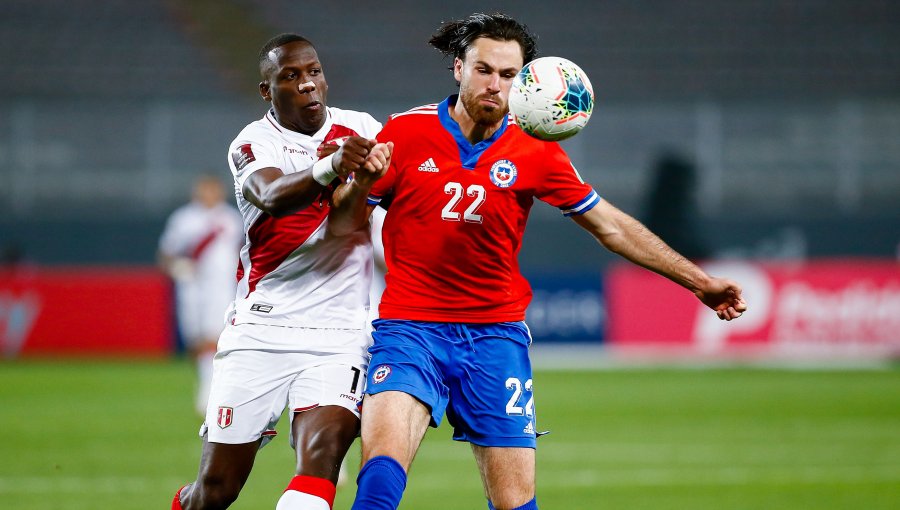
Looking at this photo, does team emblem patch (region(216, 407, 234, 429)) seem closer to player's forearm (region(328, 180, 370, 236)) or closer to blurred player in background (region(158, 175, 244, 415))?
player's forearm (region(328, 180, 370, 236))

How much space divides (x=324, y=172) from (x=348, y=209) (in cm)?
48

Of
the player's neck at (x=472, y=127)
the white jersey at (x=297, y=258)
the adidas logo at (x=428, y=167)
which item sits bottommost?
the white jersey at (x=297, y=258)

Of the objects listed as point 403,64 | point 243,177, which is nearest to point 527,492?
point 243,177

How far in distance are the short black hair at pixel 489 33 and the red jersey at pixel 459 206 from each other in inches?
12.6

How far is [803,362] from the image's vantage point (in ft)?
61.6

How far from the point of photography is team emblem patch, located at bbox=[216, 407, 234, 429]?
5.34 m

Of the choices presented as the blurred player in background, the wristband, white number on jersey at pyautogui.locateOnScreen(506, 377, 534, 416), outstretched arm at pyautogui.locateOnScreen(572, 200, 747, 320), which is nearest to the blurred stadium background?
the blurred player in background

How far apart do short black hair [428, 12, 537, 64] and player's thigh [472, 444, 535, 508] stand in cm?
163

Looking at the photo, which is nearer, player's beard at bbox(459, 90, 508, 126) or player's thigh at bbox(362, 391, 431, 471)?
player's thigh at bbox(362, 391, 431, 471)

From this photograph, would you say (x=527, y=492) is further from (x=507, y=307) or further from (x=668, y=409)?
(x=668, y=409)

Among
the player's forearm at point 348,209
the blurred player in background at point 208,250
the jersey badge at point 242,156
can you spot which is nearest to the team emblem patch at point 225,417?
the player's forearm at point 348,209

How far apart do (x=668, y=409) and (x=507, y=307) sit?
Result: 862cm

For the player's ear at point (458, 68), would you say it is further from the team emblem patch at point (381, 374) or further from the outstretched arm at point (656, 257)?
the team emblem patch at point (381, 374)

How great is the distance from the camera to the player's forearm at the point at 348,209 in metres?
5.17
